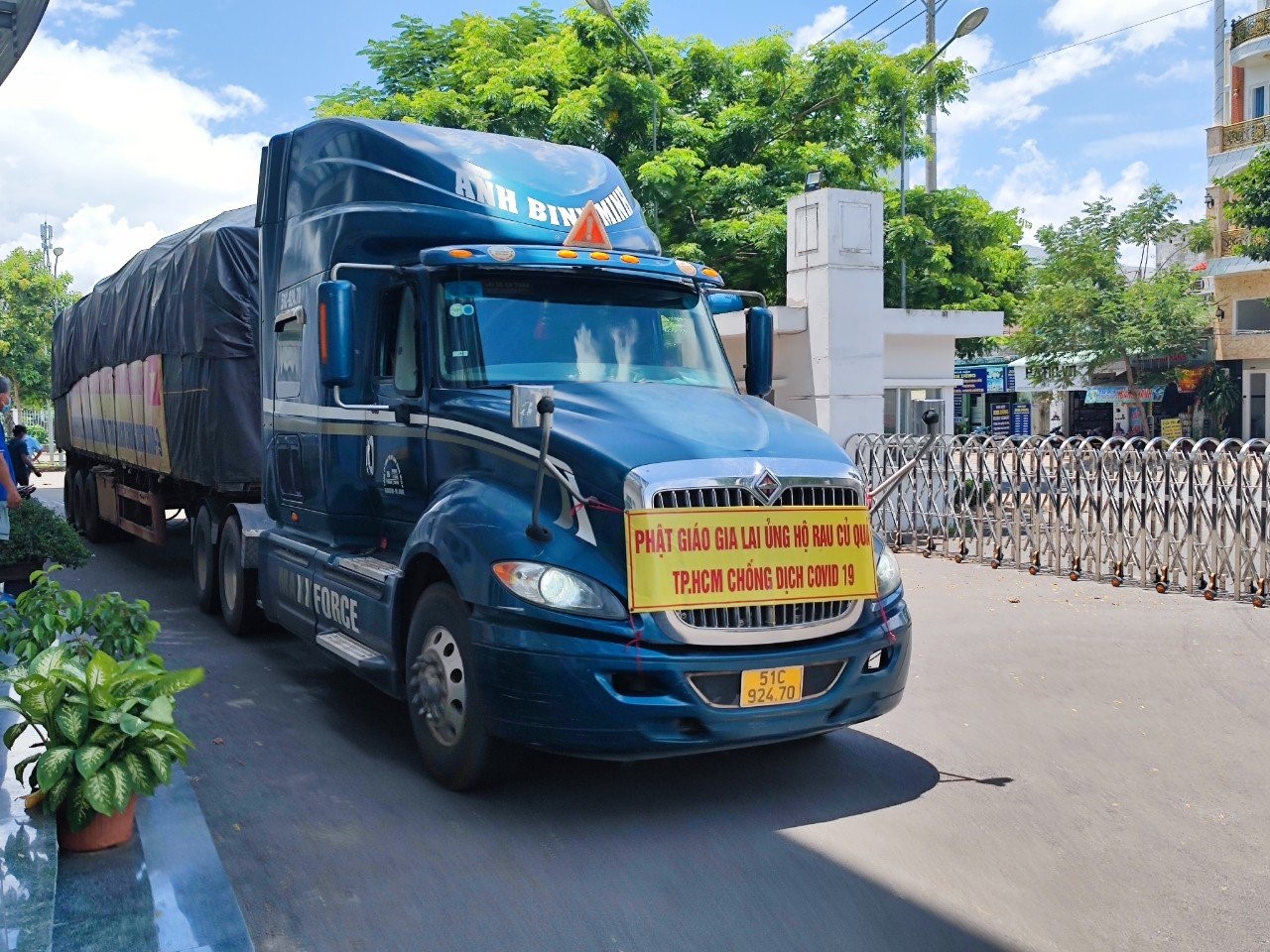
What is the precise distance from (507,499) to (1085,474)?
321 inches

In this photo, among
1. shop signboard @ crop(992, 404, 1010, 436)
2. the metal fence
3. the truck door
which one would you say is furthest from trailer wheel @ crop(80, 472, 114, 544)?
shop signboard @ crop(992, 404, 1010, 436)

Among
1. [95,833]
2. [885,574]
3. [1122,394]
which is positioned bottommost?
[95,833]

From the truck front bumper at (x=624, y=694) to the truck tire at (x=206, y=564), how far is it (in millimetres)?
5710

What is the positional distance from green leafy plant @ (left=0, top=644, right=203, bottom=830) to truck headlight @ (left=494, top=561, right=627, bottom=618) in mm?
1463

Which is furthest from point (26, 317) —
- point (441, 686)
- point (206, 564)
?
point (441, 686)

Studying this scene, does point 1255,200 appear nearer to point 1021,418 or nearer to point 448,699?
point 1021,418

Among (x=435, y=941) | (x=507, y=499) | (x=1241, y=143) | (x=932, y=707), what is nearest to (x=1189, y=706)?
(x=932, y=707)

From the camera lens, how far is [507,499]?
18.2 feet

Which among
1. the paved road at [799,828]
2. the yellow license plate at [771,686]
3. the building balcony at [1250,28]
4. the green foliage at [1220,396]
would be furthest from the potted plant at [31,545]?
the building balcony at [1250,28]

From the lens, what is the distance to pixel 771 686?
5.24 meters

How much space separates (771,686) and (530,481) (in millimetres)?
1438

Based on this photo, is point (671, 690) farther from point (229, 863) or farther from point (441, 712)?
point (229, 863)

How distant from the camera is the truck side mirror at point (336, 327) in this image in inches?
252

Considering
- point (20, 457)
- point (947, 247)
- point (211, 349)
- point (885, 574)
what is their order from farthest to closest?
point (947, 247) < point (20, 457) < point (211, 349) < point (885, 574)
